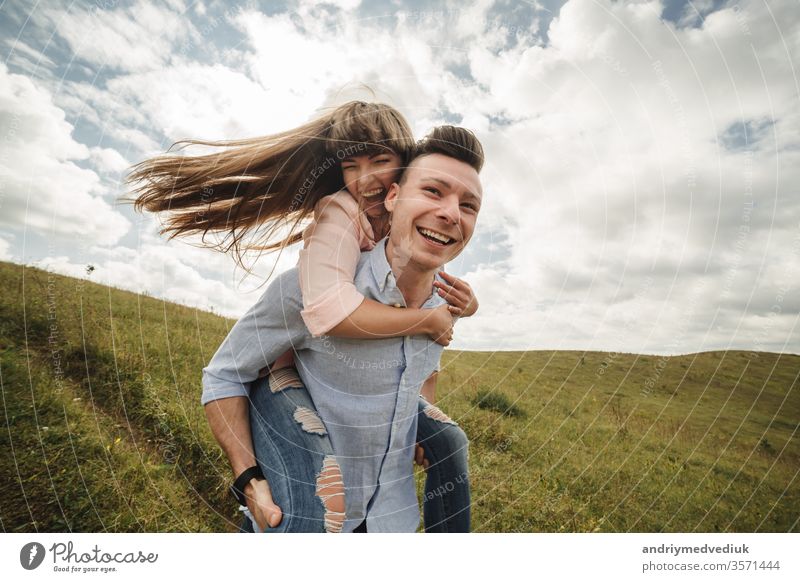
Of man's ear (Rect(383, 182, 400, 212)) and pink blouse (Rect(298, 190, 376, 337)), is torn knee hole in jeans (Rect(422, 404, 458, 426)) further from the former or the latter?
man's ear (Rect(383, 182, 400, 212))

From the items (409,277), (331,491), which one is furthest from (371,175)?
(331,491)

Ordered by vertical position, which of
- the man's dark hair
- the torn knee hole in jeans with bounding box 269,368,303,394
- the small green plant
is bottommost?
the small green plant

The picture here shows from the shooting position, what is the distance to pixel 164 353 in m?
3.62

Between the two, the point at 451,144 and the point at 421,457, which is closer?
the point at 451,144

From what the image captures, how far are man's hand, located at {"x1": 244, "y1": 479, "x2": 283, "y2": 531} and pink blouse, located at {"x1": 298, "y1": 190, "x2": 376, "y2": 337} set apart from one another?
2.17 feet

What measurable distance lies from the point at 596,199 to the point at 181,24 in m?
2.42

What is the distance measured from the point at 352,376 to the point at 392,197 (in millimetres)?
744

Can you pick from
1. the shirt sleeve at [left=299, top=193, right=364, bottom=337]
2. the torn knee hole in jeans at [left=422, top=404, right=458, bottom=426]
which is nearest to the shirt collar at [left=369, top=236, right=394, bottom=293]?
the shirt sleeve at [left=299, top=193, right=364, bottom=337]

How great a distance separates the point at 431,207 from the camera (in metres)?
1.86

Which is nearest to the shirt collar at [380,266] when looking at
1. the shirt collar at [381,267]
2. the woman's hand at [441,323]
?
the shirt collar at [381,267]

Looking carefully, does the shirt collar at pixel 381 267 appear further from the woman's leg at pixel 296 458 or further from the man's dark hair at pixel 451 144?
the woman's leg at pixel 296 458

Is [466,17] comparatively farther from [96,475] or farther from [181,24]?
[96,475]

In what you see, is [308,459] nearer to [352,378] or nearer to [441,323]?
[352,378]

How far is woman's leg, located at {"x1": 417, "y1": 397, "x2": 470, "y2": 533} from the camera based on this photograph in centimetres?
209
